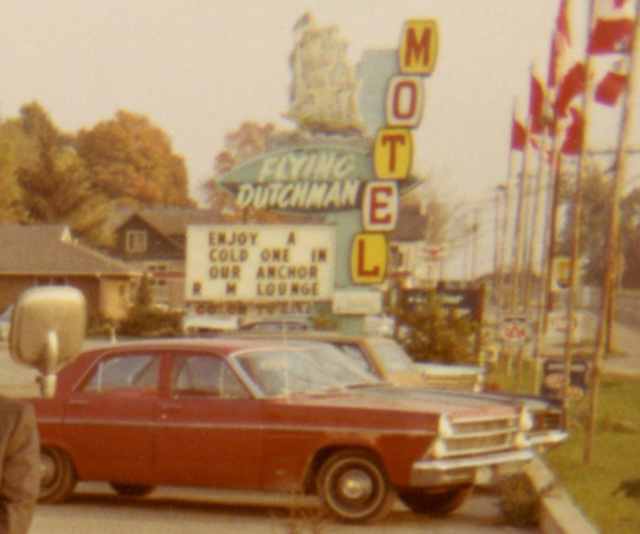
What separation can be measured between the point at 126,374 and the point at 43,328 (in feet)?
32.1

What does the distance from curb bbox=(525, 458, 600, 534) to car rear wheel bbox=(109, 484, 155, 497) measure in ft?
12.0

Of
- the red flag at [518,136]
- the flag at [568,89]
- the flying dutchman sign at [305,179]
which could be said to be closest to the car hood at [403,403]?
the flag at [568,89]

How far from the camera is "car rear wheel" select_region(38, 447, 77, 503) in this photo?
1476cm

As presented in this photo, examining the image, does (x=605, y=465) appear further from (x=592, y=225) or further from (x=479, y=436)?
(x=592, y=225)

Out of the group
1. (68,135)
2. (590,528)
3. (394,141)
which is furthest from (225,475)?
A: (68,135)

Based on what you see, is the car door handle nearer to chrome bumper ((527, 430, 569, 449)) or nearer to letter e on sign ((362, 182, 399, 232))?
chrome bumper ((527, 430, 569, 449))

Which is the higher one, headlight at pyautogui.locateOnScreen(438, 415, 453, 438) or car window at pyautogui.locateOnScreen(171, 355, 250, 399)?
car window at pyautogui.locateOnScreen(171, 355, 250, 399)

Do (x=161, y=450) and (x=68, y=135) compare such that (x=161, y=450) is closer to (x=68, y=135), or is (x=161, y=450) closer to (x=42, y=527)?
(x=42, y=527)

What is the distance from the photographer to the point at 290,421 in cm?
1377

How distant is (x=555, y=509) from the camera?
1273cm

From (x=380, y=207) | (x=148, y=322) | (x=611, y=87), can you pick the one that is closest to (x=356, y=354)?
(x=611, y=87)

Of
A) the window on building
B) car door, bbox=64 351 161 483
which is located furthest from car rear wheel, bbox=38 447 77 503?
the window on building

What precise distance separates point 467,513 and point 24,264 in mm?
68999

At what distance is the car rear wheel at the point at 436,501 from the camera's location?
14648mm
